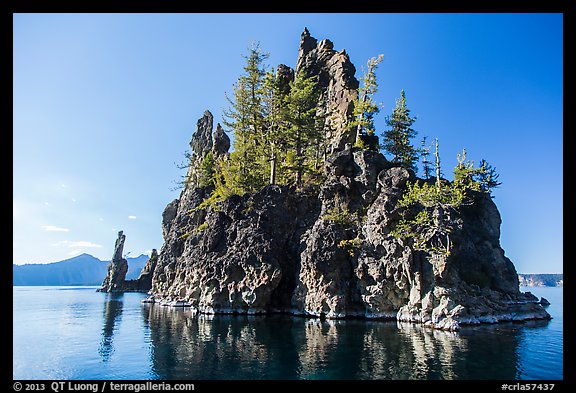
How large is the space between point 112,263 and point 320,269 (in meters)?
113

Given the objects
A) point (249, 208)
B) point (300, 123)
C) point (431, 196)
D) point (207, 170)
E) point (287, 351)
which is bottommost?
point (287, 351)

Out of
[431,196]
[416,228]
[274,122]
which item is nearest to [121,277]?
[274,122]

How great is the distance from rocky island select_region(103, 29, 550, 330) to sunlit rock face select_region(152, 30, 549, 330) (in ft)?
0.52

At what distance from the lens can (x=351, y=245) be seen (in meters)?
49.6

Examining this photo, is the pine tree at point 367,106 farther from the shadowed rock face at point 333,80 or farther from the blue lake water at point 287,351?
the blue lake water at point 287,351

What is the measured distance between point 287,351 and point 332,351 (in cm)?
357

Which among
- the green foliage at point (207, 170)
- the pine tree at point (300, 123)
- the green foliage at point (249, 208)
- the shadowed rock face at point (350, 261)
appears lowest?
the shadowed rock face at point (350, 261)

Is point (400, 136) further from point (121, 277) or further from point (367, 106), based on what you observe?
point (121, 277)

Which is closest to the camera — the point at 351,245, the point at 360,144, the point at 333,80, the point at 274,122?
the point at 351,245

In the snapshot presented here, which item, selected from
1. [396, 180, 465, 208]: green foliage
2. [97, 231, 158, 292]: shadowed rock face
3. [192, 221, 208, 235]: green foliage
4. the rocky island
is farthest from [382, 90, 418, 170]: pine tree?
[97, 231, 158, 292]: shadowed rock face

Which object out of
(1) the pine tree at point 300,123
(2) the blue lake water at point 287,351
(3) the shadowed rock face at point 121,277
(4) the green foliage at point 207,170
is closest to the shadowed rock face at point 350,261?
(2) the blue lake water at point 287,351

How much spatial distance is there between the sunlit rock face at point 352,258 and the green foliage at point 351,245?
143 mm

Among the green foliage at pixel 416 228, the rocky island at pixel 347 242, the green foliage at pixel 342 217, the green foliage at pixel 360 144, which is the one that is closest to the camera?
the rocky island at pixel 347 242

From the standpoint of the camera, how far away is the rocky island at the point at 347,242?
43.4 meters
